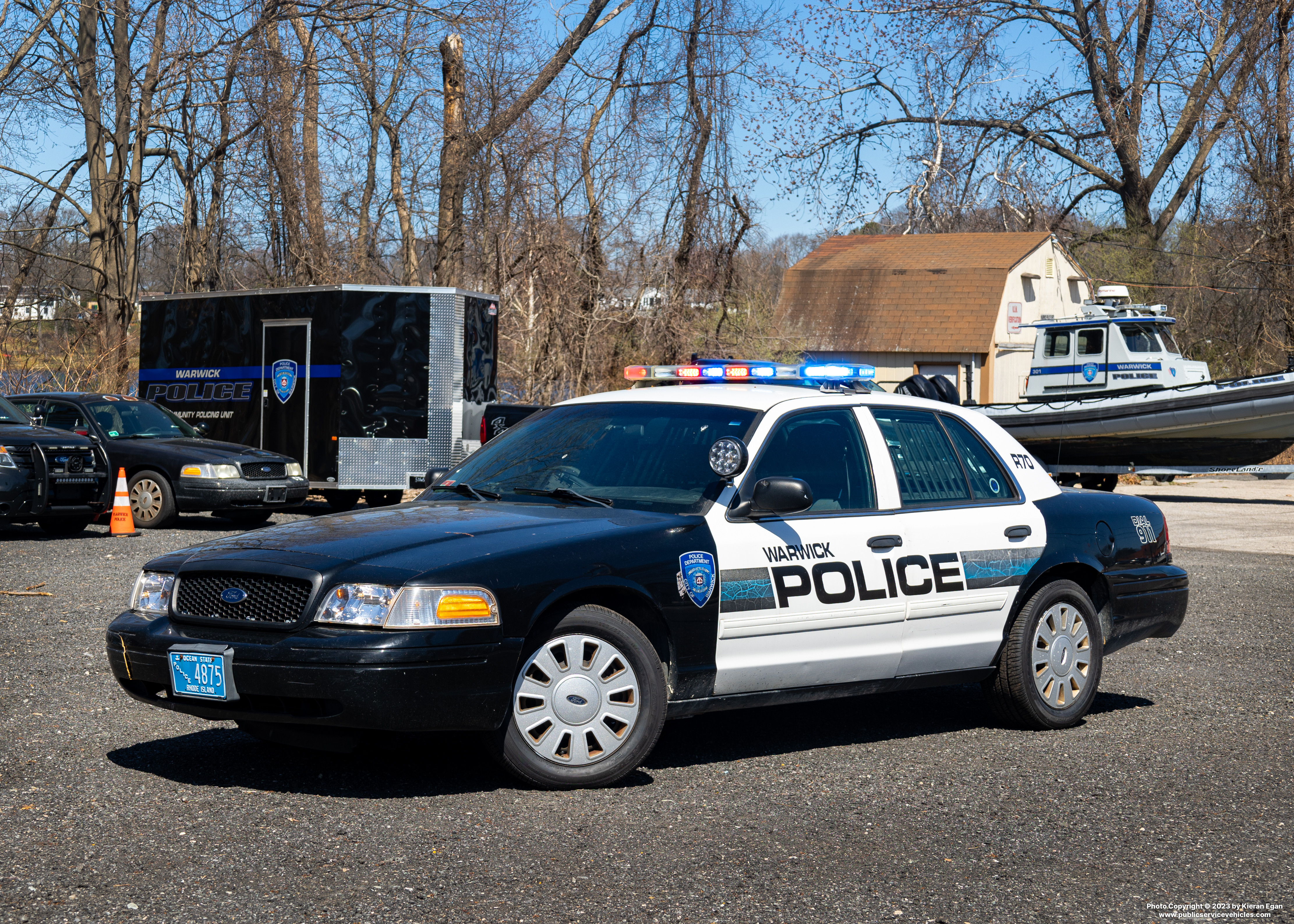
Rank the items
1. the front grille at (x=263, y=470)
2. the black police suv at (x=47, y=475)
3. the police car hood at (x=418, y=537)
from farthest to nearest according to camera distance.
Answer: the front grille at (x=263, y=470) → the black police suv at (x=47, y=475) → the police car hood at (x=418, y=537)

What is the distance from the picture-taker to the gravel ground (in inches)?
161

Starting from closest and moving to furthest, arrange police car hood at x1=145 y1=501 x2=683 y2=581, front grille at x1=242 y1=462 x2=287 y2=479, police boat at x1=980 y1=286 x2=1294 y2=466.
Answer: police car hood at x1=145 y1=501 x2=683 y2=581 < front grille at x1=242 y1=462 x2=287 y2=479 < police boat at x1=980 y1=286 x2=1294 y2=466

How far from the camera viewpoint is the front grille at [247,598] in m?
5.03

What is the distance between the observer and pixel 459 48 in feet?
86.3

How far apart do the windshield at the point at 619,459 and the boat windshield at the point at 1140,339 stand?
21.1 m

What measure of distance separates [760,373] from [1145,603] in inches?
92.9

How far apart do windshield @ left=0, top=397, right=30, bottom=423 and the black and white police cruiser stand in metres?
10.3

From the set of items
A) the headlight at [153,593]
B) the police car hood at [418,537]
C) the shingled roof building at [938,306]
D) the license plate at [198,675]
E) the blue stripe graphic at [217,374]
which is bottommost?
the license plate at [198,675]

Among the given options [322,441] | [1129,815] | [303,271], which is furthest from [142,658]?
[303,271]

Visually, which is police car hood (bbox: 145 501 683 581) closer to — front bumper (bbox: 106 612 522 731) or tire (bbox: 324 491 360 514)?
front bumper (bbox: 106 612 522 731)

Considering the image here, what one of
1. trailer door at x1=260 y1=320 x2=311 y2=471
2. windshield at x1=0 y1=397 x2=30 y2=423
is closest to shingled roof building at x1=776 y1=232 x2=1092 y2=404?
trailer door at x1=260 y1=320 x2=311 y2=471

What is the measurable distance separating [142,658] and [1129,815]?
3.70 meters

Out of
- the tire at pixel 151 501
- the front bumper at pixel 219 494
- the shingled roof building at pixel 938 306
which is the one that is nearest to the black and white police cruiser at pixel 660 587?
the front bumper at pixel 219 494

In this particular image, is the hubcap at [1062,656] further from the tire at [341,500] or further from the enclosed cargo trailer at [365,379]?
the tire at [341,500]
